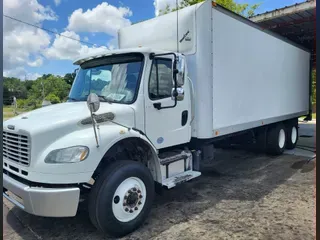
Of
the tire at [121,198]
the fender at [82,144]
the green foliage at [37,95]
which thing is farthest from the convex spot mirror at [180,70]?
the green foliage at [37,95]

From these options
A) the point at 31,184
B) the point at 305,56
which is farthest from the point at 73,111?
the point at 305,56

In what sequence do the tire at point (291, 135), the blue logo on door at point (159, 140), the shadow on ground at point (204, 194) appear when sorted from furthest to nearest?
the tire at point (291, 135)
the blue logo on door at point (159, 140)
the shadow on ground at point (204, 194)

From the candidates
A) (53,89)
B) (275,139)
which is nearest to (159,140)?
(275,139)

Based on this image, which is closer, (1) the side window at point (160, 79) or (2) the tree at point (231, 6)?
(1) the side window at point (160, 79)

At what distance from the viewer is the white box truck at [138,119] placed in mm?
3299

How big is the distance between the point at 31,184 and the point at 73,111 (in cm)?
109

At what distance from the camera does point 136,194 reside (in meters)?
3.80

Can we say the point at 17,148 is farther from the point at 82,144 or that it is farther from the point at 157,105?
the point at 157,105

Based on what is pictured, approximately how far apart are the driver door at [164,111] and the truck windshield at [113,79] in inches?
9.9

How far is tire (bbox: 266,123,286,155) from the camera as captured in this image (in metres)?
8.29

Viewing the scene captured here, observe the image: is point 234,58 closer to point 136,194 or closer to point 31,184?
point 136,194

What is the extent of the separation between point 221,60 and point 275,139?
4.10 m

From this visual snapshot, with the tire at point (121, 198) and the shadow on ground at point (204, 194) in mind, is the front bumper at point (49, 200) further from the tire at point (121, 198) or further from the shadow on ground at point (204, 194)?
the shadow on ground at point (204, 194)

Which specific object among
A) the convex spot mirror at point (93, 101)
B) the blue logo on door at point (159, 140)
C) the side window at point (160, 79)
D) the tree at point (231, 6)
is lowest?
the blue logo on door at point (159, 140)
